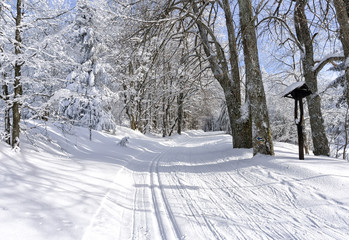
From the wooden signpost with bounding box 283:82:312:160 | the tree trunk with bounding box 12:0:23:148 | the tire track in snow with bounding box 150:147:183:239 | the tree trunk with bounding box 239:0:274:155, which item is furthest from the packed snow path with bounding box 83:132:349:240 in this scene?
the tree trunk with bounding box 12:0:23:148

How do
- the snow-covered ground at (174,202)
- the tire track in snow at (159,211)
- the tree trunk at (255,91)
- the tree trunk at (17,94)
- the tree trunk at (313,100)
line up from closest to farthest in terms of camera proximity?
the snow-covered ground at (174,202), the tire track in snow at (159,211), the tree trunk at (17,94), the tree trunk at (255,91), the tree trunk at (313,100)

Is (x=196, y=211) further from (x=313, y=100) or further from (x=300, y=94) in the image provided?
(x=313, y=100)

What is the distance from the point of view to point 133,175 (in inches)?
240

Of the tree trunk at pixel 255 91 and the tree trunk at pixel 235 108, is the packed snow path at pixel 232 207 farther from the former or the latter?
the tree trunk at pixel 235 108

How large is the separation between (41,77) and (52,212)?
442 centimetres

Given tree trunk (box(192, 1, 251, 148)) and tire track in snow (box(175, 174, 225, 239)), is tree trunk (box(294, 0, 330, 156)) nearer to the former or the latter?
tree trunk (box(192, 1, 251, 148))

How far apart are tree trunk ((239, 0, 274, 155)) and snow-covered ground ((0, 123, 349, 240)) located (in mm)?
622

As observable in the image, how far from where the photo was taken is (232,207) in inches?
137

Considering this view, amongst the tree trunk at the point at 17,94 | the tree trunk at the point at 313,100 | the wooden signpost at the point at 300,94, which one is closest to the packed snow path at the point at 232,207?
the wooden signpost at the point at 300,94

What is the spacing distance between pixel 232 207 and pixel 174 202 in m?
1.05

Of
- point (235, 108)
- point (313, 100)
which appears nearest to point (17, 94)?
point (235, 108)

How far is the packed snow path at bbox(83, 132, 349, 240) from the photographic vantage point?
2707 mm

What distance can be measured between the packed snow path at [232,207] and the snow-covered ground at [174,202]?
0.04 ft

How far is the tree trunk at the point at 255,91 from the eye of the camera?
6246mm
